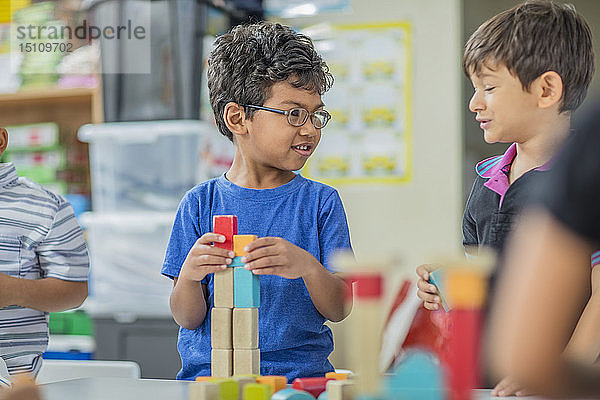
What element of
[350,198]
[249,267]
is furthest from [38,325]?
[350,198]

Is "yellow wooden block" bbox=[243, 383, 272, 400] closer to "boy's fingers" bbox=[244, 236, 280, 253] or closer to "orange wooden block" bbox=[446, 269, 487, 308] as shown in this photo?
"boy's fingers" bbox=[244, 236, 280, 253]

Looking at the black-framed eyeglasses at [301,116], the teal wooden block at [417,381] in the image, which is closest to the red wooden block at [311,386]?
the teal wooden block at [417,381]

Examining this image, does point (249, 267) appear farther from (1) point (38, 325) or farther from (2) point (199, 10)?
(2) point (199, 10)

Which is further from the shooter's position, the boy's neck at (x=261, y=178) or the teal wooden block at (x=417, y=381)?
the boy's neck at (x=261, y=178)

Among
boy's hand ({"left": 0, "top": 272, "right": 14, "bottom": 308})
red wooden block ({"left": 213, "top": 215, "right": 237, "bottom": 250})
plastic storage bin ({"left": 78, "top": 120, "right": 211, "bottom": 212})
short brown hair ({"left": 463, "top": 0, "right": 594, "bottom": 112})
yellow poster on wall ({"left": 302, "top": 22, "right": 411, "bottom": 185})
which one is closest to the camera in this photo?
red wooden block ({"left": 213, "top": 215, "right": 237, "bottom": 250})

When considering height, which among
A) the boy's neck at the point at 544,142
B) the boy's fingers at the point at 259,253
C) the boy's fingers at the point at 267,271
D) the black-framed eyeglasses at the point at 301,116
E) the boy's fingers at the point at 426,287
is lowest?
the boy's fingers at the point at 426,287

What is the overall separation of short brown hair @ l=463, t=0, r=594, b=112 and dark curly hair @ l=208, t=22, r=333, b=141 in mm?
254

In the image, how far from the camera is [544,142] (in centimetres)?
117

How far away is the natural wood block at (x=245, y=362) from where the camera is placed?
96 cm

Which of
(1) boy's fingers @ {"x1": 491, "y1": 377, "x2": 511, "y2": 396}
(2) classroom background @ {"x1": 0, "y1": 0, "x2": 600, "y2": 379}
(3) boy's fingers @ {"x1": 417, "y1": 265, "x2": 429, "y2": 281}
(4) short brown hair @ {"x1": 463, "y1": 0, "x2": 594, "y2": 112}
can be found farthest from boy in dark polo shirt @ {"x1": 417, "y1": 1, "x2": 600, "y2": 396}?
(2) classroom background @ {"x1": 0, "y1": 0, "x2": 600, "y2": 379}

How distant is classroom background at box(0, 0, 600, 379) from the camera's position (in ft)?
7.38

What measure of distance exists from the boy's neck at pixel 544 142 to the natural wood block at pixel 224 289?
20.0 inches

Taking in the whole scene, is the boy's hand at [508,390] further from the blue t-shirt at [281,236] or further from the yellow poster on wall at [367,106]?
the yellow poster on wall at [367,106]

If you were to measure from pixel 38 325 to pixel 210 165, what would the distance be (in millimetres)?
993
